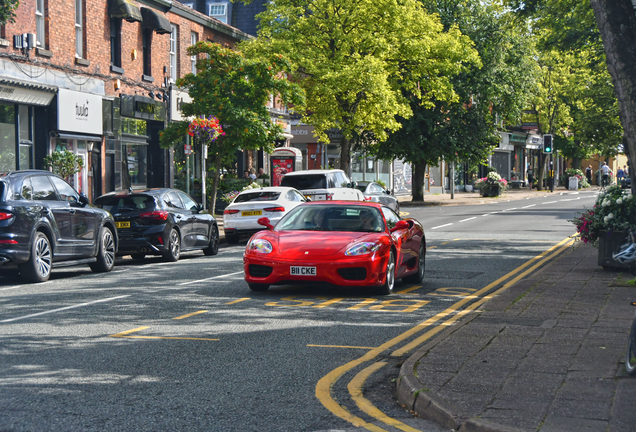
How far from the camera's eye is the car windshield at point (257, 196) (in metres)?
21.6

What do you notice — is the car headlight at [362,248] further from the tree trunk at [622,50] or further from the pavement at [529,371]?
the tree trunk at [622,50]

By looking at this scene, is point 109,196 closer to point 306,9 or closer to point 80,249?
point 80,249

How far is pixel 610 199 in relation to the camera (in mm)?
13586

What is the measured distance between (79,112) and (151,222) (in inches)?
461

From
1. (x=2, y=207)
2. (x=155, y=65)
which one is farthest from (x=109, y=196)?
(x=155, y=65)

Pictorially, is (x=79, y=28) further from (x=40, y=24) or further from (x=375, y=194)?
(x=375, y=194)

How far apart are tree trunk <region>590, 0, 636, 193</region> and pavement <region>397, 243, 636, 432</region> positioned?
2.28m

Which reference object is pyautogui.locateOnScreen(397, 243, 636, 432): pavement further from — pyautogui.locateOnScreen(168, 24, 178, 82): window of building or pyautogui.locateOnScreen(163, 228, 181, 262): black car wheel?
pyautogui.locateOnScreen(168, 24, 178, 82): window of building

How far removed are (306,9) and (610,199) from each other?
2473 cm

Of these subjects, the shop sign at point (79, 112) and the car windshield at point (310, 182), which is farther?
the car windshield at point (310, 182)

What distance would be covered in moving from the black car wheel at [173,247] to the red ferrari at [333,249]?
5029 millimetres

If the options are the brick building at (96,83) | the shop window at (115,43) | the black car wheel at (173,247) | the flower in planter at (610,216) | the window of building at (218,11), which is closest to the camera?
the flower in planter at (610,216)

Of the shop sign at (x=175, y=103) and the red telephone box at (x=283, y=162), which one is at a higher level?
the shop sign at (x=175, y=103)

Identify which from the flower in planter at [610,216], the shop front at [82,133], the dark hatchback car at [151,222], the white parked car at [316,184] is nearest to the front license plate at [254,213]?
the dark hatchback car at [151,222]
